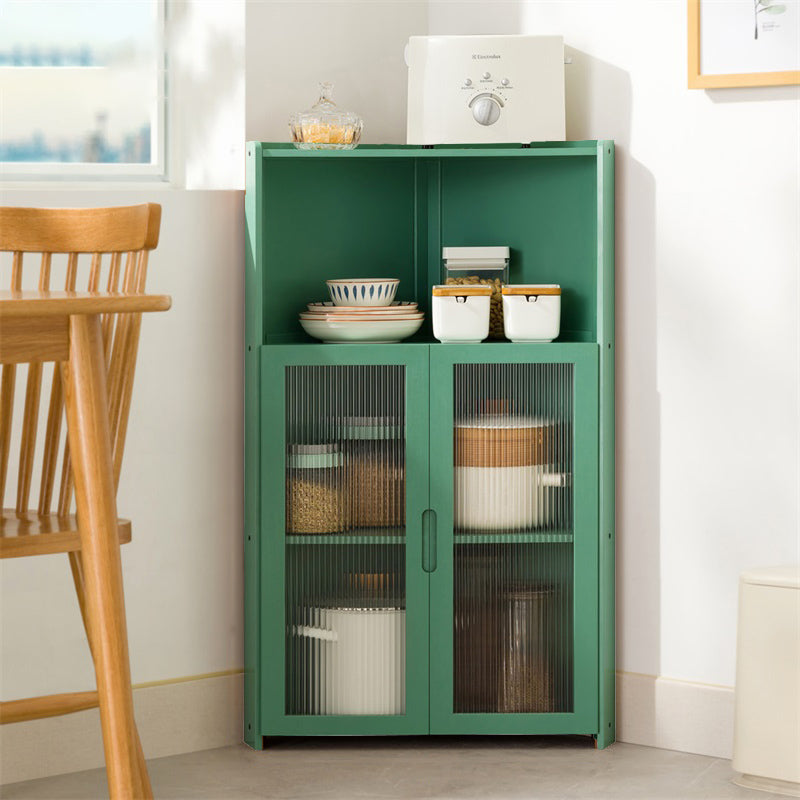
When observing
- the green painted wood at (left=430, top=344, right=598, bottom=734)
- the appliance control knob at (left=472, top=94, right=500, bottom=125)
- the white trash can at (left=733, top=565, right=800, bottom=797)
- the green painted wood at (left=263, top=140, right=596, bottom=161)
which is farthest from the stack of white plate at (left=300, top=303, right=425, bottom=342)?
the white trash can at (left=733, top=565, right=800, bottom=797)

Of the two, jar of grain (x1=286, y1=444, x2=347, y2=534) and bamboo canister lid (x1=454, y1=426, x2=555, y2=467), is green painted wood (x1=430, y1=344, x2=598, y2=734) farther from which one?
jar of grain (x1=286, y1=444, x2=347, y2=534)

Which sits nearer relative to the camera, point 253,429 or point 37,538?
point 37,538

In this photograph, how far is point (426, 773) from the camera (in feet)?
8.02

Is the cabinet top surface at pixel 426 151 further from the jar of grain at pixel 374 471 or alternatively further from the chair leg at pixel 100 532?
the chair leg at pixel 100 532

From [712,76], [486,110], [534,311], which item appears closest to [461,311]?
[534,311]

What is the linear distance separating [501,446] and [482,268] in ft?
1.44

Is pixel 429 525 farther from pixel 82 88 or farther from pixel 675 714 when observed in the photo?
pixel 82 88

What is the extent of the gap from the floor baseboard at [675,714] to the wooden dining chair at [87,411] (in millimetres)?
1176

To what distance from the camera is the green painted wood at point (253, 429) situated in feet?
8.29

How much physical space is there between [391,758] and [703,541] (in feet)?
2.72

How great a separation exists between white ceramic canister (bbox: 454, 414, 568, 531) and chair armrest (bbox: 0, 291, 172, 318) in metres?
1.06

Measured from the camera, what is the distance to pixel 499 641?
101 inches

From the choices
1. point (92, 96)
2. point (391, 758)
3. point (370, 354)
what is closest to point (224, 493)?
point (370, 354)

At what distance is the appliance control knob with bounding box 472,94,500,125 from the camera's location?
8.39ft
